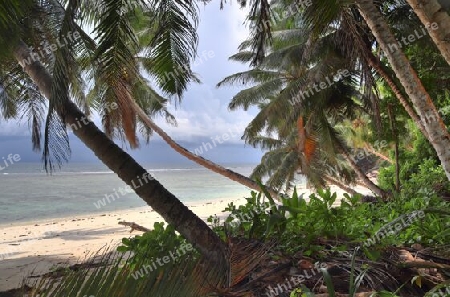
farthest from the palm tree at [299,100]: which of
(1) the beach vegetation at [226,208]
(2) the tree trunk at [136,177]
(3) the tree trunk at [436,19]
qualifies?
(2) the tree trunk at [136,177]

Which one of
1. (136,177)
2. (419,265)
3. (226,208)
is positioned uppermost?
(136,177)

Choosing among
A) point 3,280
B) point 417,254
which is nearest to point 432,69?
point 417,254

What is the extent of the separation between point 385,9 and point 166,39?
6996 mm

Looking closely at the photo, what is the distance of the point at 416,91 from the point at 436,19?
1.06m

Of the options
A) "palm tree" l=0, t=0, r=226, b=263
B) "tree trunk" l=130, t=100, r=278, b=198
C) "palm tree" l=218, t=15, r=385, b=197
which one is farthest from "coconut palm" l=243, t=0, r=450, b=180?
"palm tree" l=218, t=15, r=385, b=197

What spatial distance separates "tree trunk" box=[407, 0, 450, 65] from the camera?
396 cm

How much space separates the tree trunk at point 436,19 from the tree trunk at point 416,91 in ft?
2.51

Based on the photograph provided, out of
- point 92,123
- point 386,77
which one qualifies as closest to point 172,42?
point 92,123

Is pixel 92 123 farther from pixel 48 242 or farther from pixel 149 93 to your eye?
pixel 149 93

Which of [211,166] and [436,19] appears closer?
[436,19]

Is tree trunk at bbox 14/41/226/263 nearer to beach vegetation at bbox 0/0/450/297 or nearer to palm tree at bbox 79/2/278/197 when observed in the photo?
beach vegetation at bbox 0/0/450/297

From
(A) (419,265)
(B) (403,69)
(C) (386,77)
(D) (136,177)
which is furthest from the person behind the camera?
(C) (386,77)

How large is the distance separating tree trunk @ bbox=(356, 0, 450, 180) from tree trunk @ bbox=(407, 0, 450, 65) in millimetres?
764

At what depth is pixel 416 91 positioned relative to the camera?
4828 millimetres
